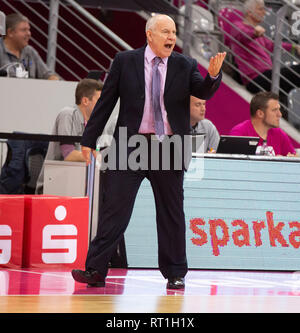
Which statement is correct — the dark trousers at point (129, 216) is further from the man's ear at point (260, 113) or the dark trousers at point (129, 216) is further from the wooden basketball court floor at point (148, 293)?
the man's ear at point (260, 113)

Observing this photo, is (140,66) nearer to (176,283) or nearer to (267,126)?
(176,283)

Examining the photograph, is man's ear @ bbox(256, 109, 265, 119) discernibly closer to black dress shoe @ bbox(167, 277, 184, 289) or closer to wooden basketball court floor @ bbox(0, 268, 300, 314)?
wooden basketball court floor @ bbox(0, 268, 300, 314)

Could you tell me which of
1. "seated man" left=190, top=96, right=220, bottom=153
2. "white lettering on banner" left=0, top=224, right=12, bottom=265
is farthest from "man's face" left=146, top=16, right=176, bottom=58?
"seated man" left=190, top=96, right=220, bottom=153

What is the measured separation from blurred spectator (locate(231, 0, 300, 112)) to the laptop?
2.90 m

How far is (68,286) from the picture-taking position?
5410 mm

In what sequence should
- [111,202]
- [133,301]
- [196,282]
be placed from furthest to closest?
[196,282] < [111,202] < [133,301]

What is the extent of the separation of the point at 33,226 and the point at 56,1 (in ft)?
11.3

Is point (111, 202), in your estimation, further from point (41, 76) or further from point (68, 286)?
point (41, 76)

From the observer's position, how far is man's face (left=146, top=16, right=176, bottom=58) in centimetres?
528

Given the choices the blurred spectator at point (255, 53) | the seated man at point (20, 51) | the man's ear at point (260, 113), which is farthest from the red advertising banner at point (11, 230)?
the blurred spectator at point (255, 53)

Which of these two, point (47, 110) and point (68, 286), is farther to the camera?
point (47, 110)

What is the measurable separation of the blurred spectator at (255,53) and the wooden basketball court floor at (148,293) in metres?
3.66
